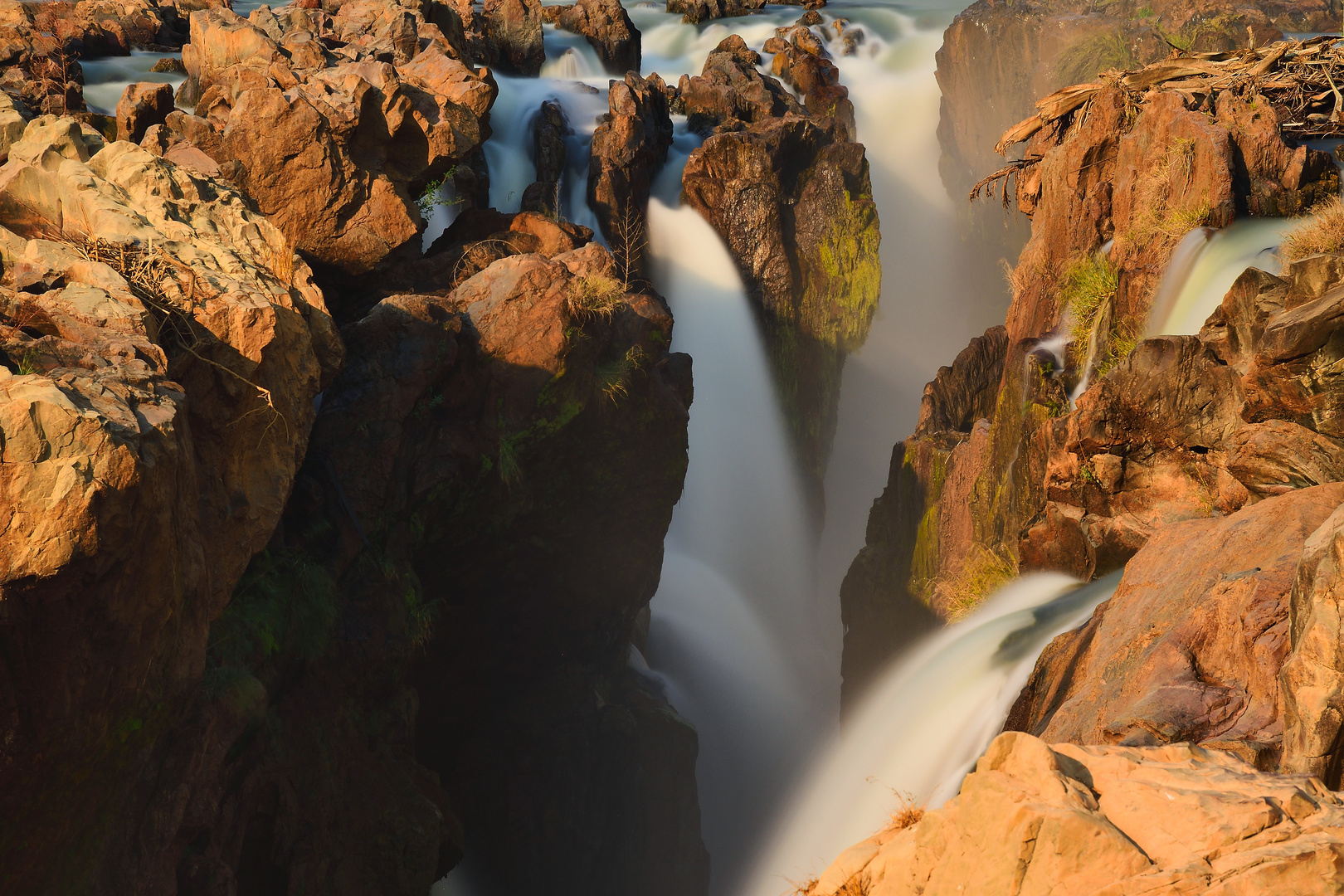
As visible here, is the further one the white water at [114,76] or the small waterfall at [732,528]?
the small waterfall at [732,528]

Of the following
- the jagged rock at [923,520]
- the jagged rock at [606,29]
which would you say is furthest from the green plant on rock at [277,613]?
the jagged rock at [606,29]

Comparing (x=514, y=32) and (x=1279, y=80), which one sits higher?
(x=514, y=32)

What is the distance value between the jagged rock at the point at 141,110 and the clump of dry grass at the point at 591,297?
5.83 metres

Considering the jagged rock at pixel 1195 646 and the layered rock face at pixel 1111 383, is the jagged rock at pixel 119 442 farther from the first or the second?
the layered rock face at pixel 1111 383

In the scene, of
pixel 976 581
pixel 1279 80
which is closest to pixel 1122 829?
pixel 976 581

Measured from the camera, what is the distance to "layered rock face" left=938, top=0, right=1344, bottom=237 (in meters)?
21.1

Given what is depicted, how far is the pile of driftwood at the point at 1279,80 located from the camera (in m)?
10.8

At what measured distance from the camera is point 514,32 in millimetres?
23656

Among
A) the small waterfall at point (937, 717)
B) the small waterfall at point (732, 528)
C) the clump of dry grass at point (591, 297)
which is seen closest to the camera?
the small waterfall at point (937, 717)

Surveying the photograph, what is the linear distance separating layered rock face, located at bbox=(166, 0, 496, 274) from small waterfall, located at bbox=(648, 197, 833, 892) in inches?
371

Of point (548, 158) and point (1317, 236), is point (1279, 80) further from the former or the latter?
point (548, 158)

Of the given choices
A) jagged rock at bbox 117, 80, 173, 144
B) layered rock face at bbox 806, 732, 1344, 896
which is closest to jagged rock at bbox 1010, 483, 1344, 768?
layered rock face at bbox 806, 732, 1344, 896

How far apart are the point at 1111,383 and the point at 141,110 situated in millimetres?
11736

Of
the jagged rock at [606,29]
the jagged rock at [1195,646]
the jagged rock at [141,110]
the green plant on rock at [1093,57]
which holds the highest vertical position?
the jagged rock at [606,29]
